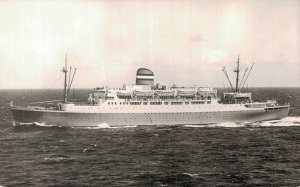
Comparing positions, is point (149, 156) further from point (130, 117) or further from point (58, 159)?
point (130, 117)

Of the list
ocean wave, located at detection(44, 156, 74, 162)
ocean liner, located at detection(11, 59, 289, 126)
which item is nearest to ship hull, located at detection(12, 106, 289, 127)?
ocean liner, located at detection(11, 59, 289, 126)

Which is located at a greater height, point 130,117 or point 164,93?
point 164,93

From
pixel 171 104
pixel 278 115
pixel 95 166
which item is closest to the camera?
pixel 95 166

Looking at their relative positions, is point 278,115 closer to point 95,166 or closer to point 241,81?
point 241,81

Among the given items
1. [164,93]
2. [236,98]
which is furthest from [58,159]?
[236,98]

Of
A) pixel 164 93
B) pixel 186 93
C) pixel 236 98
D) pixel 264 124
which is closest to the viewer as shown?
pixel 164 93

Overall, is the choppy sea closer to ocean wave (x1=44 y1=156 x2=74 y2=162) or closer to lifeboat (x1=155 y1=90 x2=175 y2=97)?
ocean wave (x1=44 y1=156 x2=74 y2=162)

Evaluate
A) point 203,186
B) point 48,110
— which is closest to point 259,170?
point 203,186

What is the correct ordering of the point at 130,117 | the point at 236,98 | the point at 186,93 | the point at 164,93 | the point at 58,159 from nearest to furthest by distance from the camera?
the point at 58,159, the point at 130,117, the point at 164,93, the point at 186,93, the point at 236,98
